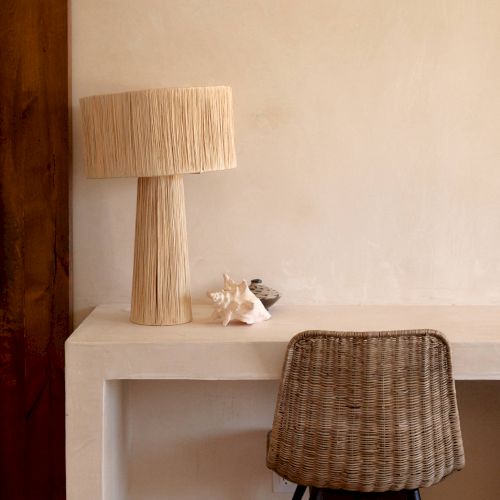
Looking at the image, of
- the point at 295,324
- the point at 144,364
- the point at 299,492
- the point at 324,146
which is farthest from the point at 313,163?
the point at 299,492

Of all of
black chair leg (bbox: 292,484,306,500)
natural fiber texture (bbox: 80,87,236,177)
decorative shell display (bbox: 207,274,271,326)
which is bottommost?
black chair leg (bbox: 292,484,306,500)

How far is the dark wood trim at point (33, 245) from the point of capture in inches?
76.2

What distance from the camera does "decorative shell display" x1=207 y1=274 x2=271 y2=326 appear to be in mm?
1779

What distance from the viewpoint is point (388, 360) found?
1.47m

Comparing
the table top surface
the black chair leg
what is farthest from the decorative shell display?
the black chair leg

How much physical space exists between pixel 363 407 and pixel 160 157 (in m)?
0.70

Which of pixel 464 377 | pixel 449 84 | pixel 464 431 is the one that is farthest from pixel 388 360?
pixel 449 84

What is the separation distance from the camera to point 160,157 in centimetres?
166

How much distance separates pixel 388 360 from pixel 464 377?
0.91 ft

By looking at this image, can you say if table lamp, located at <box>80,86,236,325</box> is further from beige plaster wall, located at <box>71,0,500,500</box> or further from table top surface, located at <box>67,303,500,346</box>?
beige plaster wall, located at <box>71,0,500,500</box>

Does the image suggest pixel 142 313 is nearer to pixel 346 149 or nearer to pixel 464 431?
pixel 346 149

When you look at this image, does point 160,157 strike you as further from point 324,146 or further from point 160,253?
point 324,146

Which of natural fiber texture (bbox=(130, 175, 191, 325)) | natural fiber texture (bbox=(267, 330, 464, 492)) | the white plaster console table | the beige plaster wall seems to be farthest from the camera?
the beige plaster wall

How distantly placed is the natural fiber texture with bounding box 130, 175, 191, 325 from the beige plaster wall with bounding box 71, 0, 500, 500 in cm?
26
